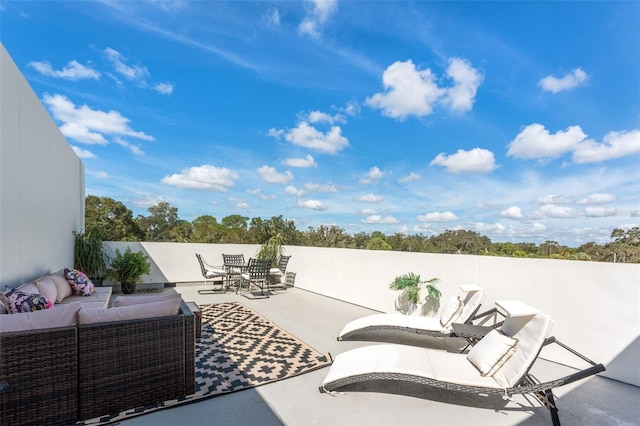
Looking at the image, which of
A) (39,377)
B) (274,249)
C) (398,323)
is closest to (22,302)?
(39,377)

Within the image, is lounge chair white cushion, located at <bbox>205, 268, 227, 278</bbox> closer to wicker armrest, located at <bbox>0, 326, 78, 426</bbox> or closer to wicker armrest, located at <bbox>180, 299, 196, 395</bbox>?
wicker armrest, located at <bbox>180, 299, 196, 395</bbox>

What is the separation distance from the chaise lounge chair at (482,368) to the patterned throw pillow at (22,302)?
2726 millimetres

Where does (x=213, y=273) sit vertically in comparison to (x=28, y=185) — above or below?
below

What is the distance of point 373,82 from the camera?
10062mm

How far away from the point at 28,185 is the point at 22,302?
2.01m

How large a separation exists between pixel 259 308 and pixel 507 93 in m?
9.40

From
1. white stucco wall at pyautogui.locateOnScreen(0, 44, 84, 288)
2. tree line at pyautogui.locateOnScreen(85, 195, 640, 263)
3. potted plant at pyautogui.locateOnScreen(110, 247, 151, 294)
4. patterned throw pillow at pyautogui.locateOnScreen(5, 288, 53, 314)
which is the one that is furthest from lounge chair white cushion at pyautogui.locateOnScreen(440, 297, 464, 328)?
potted plant at pyautogui.locateOnScreen(110, 247, 151, 294)

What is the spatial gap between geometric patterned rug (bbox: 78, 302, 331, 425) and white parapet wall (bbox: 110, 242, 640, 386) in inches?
96.8

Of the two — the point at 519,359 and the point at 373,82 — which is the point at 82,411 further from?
the point at 373,82

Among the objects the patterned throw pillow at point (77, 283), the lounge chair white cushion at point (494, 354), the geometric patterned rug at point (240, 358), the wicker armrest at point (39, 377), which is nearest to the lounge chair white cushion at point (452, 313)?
the lounge chair white cushion at point (494, 354)

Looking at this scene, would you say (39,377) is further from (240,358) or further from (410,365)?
(410,365)

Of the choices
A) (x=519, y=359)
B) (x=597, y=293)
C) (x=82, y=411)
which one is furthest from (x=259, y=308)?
(x=597, y=293)

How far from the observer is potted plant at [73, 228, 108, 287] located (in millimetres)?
6676

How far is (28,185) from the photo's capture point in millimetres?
3906
